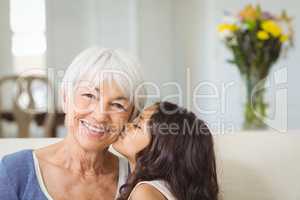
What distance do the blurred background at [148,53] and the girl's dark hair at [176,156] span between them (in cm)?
6

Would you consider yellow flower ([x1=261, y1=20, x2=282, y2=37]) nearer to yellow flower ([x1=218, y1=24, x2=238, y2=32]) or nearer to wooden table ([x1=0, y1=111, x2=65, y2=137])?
yellow flower ([x1=218, y1=24, x2=238, y2=32])

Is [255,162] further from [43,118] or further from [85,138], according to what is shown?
[43,118]

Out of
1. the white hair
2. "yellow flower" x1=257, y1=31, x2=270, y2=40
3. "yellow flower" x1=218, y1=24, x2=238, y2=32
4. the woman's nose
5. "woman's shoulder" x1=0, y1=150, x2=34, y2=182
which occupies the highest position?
"yellow flower" x1=218, y1=24, x2=238, y2=32

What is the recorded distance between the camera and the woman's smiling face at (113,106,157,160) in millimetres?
827

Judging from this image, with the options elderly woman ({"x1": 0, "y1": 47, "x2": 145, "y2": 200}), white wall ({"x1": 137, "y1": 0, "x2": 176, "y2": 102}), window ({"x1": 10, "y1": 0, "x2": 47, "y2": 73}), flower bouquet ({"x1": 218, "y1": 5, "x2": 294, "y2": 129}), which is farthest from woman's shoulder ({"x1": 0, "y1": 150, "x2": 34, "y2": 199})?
window ({"x1": 10, "y1": 0, "x2": 47, "y2": 73})

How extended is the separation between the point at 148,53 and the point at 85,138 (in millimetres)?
1492

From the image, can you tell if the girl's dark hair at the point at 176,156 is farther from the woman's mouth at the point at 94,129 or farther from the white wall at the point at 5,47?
the white wall at the point at 5,47

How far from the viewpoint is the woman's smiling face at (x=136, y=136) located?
83cm

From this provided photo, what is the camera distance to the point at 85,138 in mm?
823

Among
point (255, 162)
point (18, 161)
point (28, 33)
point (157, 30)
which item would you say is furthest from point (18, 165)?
point (28, 33)

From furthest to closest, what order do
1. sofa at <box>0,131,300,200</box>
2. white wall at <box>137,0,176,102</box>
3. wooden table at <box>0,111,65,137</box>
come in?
white wall at <box>137,0,176,102</box> < wooden table at <box>0,111,65,137</box> < sofa at <box>0,131,300,200</box>

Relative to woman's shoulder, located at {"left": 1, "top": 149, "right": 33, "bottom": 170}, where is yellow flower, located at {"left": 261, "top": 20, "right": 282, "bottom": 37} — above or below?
above

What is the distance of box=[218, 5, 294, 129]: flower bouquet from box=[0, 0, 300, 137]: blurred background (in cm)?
4

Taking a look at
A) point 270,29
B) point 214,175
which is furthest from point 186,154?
point 270,29
